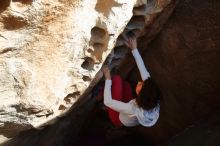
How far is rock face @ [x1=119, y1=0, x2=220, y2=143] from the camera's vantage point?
2.85 m

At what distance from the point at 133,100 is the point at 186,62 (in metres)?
0.73

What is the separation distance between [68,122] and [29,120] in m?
0.72

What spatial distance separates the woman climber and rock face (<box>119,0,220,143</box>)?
0.41 m

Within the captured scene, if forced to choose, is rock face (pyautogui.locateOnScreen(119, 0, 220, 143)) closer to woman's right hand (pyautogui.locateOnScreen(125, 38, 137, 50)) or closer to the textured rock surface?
woman's right hand (pyautogui.locateOnScreen(125, 38, 137, 50))

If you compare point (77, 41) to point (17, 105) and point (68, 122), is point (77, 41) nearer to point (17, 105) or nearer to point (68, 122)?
point (17, 105)

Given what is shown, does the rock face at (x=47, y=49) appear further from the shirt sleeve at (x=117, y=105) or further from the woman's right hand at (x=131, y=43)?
the woman's right hand at (x=131, y=43)

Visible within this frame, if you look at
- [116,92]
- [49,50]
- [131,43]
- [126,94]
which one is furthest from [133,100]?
[49,50]

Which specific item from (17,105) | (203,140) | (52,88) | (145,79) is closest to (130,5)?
(145,79)

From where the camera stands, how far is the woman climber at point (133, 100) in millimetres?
2475

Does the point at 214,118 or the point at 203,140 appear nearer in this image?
the point at 203,140

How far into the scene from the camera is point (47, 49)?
2.21 meters

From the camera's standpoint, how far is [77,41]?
231cm

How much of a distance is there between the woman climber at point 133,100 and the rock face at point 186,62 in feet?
1.33

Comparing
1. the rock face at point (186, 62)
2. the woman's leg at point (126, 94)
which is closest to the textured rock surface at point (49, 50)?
the woman's leg at point (126, 94)
